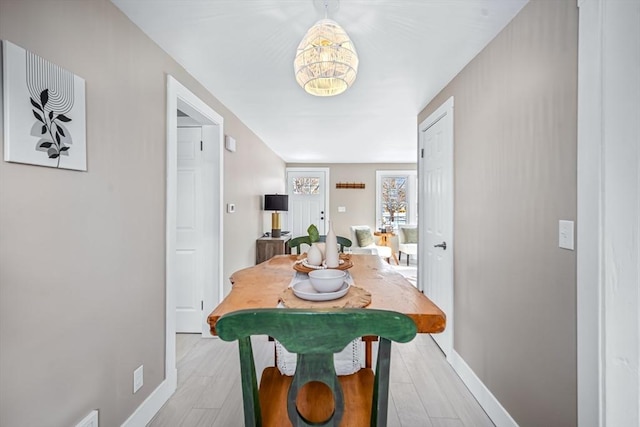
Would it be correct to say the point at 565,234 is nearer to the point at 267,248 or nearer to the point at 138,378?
the point at 138,378

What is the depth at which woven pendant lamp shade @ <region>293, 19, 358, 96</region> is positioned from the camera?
1.36m

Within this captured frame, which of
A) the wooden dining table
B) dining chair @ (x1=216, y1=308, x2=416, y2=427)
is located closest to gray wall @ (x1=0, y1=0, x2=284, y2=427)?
the wooden dining table

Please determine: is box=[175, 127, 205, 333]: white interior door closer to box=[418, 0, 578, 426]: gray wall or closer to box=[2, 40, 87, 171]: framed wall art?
box=[2, 40, 87, 171]: framed wall art

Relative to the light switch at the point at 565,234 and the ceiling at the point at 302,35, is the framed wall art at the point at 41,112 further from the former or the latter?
the light switch at the point at 565,234

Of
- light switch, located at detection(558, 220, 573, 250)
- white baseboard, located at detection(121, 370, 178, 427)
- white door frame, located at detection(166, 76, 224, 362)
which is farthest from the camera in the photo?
white door frame, located at detection(166, 76, 224, 362)

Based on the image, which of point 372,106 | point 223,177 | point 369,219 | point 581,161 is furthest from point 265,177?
point 581,161

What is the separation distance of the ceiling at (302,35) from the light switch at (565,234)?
3.66 feet

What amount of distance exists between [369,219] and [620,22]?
6276 mm

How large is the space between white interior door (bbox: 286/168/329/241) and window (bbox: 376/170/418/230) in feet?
4.09

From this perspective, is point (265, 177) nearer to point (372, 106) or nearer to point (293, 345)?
point (372, 106)

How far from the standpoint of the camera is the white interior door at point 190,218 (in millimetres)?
2986

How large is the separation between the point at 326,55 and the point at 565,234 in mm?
1264

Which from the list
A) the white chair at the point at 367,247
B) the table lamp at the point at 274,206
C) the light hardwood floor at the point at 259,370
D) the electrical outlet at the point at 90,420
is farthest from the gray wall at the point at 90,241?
the white chair at the point at 367,247

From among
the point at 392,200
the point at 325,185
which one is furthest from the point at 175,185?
the point at 392,200
